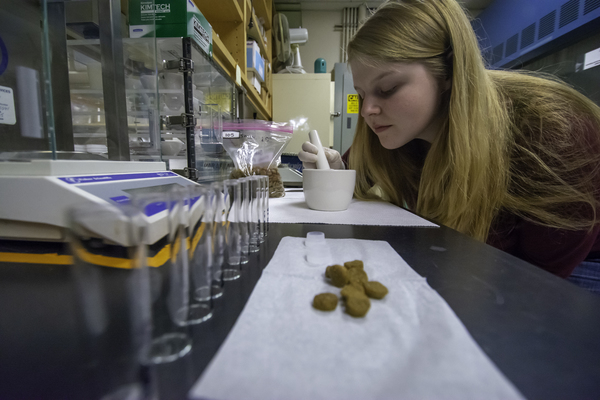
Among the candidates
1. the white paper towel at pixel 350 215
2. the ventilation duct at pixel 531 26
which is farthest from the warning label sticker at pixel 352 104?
the white paper towel at pixel 350 215

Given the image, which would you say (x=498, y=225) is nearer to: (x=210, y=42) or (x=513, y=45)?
(x=210, y=42)

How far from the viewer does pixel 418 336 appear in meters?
0.21

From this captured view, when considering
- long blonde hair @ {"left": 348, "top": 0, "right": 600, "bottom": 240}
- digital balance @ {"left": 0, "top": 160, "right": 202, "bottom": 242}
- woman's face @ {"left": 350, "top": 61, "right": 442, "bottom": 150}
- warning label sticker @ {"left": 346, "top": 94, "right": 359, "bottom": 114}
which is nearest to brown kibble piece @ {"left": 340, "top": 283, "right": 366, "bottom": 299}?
digital balance @ {"left": 0, "top": 160, "right": 202, "bottom": 242}

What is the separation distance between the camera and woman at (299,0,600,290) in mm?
650

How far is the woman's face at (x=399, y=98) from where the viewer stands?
75cm

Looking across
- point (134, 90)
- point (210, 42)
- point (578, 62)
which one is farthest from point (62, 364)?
point (578, 62)

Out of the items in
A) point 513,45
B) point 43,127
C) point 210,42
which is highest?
point 513,45

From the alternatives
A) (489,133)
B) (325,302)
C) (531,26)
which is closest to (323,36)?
(531,26)

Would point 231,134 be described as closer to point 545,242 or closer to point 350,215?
point 350,215

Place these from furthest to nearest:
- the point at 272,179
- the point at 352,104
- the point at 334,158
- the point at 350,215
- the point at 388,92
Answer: the point at 352,104
the point at 334,158
the point at 272,179
the point at 388,92
the point at 350,215

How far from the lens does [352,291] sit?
264mm

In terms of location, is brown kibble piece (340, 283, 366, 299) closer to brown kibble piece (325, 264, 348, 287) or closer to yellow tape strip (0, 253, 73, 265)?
brown kibble piece (325, 264, 348, 287)

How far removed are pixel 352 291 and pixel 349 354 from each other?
0.25ft

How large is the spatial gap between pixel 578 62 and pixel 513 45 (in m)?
0.52
